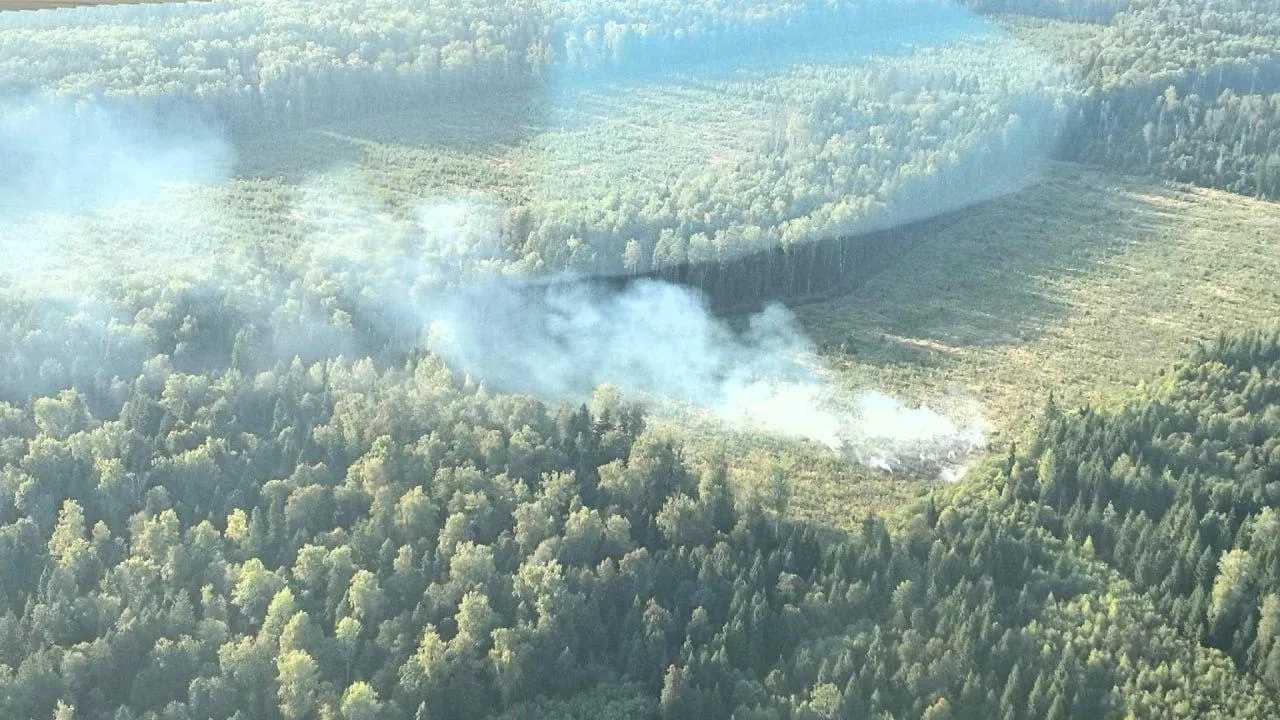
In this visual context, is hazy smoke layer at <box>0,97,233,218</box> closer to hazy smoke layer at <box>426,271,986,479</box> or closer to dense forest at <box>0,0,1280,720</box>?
dense forest at <box>0,0,1280,720</box>

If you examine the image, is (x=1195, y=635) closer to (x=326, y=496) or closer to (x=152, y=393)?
(x=326, y=496)

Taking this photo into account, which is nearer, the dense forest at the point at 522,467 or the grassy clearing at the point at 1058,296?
the dense forest at the point at 522,467

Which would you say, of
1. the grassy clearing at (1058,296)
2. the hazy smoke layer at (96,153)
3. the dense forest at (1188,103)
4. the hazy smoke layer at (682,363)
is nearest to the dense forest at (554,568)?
the hazy smoke layer at (682,363)

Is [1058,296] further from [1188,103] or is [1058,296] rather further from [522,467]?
[522,467]

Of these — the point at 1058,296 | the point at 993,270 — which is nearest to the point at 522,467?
the point at 1058,296

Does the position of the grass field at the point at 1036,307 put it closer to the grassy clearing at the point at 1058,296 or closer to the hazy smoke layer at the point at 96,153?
the grassy clearing at the point at 1058,296

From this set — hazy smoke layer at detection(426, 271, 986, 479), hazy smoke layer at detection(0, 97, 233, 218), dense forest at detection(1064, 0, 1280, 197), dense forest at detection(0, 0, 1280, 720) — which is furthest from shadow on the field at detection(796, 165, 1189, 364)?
hazy smoke layer at detection(0, 97, 233, 218)
